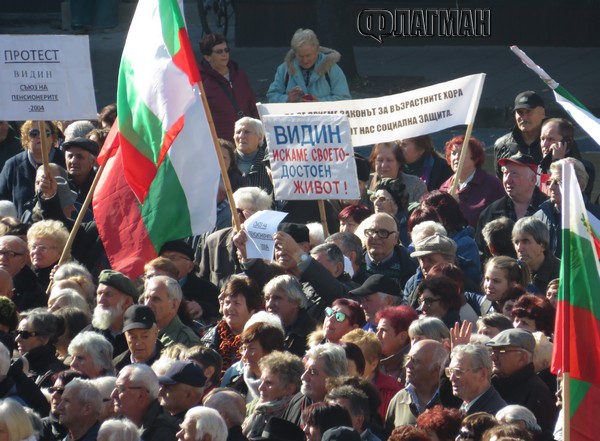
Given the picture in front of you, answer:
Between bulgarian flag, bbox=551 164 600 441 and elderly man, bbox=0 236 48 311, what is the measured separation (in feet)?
15.4

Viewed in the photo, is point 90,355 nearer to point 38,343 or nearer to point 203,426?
point 38,343

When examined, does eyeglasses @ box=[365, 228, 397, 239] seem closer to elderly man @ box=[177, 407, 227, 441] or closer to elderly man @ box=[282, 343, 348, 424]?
elderly man @ box=[282, 343, 348, 424]

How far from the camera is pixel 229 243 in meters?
11.0

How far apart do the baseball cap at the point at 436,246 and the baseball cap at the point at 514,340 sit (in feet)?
5.38

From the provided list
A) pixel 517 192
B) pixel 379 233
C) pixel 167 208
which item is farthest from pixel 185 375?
pixel 517 192

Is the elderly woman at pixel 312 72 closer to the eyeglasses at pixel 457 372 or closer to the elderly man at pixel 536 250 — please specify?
the elderly man at pixel 536 250

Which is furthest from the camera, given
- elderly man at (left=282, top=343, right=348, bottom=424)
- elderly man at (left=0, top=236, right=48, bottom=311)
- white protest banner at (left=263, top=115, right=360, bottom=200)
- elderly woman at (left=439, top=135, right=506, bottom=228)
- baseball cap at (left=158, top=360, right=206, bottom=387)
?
elderly woman at (left=439, top=135, right=506, bottom=228)

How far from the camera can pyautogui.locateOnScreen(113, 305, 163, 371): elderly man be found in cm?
923

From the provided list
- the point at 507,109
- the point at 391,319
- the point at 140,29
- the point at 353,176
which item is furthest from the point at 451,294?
the point at 507,109

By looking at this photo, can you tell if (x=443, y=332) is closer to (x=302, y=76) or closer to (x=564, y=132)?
(x=564, y=132)

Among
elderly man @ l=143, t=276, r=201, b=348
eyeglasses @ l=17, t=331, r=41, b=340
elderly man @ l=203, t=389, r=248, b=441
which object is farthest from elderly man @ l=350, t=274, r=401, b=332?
eyeglasses @ l=17, t=331, r=41, b=340

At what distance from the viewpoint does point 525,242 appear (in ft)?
32.6

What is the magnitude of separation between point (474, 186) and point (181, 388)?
406 centimetres

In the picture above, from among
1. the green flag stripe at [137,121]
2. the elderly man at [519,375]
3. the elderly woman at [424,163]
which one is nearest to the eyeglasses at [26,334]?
the green flag stripe at [137,121]
